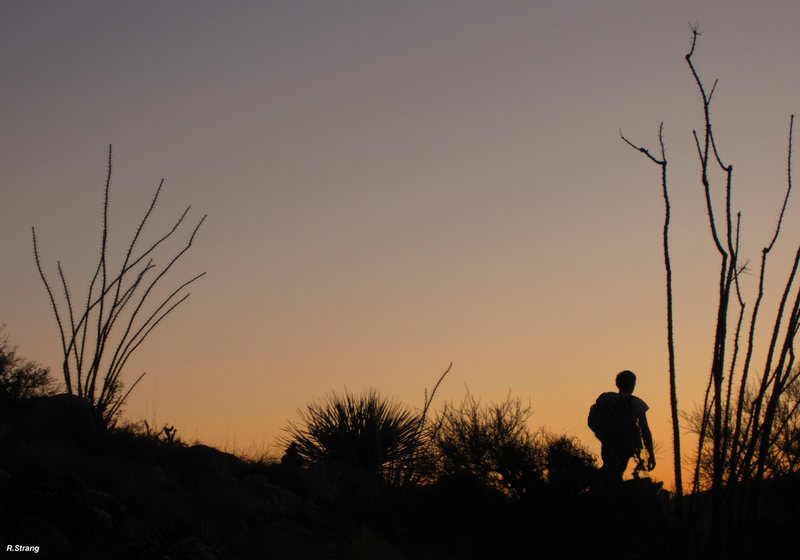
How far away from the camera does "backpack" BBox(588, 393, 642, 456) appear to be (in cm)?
768

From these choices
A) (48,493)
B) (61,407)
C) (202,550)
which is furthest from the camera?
(61,407)

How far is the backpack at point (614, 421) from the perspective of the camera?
7684 millimetres

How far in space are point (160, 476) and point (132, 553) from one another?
2.34 m

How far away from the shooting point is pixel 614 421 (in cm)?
800

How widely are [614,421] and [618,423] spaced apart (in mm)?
253

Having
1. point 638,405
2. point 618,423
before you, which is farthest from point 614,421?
point 638,405

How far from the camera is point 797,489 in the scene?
7.16 metres

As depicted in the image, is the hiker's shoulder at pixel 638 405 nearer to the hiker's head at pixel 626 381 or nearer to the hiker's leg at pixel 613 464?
the hiker's head at pixel 626 381

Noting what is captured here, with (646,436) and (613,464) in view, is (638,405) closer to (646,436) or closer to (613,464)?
(646,436)

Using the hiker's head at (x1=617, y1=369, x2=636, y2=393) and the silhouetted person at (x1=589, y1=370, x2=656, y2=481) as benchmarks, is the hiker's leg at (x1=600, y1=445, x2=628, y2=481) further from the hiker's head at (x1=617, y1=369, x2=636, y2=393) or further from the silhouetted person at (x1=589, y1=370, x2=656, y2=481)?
the hiker's head at (x1=617, y1=369, x2=636, y2=393)

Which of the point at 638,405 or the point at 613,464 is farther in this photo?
the point at 613,464

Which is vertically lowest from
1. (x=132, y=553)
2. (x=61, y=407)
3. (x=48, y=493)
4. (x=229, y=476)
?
(x=132, y=553)

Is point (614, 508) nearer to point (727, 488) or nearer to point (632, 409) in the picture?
point (632, 409)

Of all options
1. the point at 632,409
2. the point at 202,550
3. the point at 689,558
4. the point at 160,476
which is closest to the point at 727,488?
the point at 689,558
